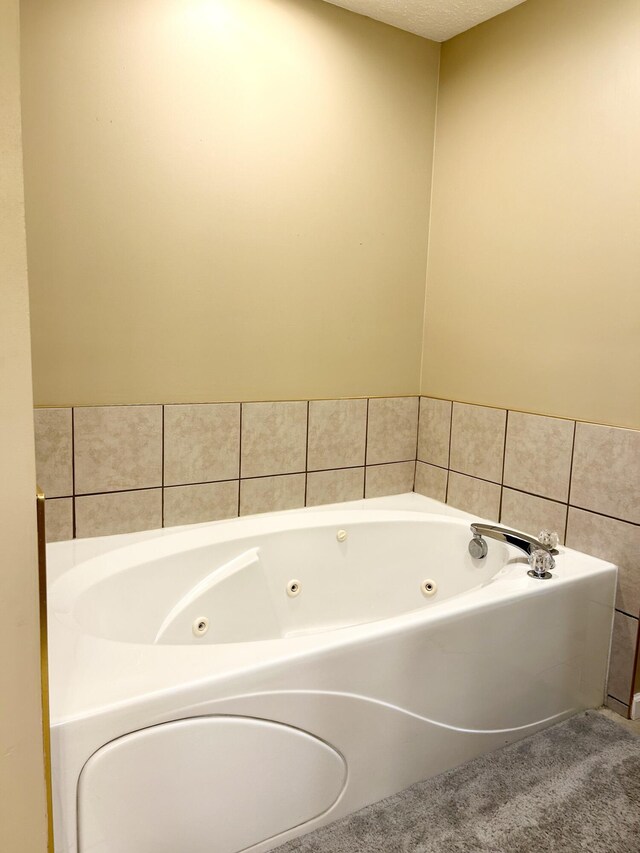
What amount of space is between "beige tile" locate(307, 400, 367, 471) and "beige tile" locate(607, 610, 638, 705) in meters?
1.08

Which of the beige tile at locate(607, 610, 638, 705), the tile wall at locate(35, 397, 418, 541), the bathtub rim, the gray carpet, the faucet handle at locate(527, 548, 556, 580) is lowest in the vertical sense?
the gray carpet

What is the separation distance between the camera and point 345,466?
100.0 inches

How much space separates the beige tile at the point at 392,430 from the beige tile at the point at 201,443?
0.60 meters

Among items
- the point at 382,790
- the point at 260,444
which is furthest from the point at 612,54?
the point at 382,790

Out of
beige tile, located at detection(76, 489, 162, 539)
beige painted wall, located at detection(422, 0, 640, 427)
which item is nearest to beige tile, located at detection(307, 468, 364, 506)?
beige painted wall, located at detection(422, 0, 640, 427)

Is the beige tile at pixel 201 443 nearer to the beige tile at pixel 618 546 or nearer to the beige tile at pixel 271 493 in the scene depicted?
the beige tile at pixel 271 493

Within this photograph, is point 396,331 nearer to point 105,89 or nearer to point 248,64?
point 248,64

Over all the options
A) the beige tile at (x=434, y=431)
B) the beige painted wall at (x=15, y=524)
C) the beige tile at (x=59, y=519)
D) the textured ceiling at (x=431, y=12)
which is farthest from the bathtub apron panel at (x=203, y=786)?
the textured ceiling at (x=431, y=12)

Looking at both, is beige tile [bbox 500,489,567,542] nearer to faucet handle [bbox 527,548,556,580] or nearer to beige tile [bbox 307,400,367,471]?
faucet handle [bbox 527,548,556,580]

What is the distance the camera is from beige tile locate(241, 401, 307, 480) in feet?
7.51

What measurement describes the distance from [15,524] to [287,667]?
28.4 inches

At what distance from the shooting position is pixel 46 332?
191cm

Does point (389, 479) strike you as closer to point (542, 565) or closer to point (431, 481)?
point (431, 481)

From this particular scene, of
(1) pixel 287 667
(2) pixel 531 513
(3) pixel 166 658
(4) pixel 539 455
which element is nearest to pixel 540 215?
(4) pixel 539 455
